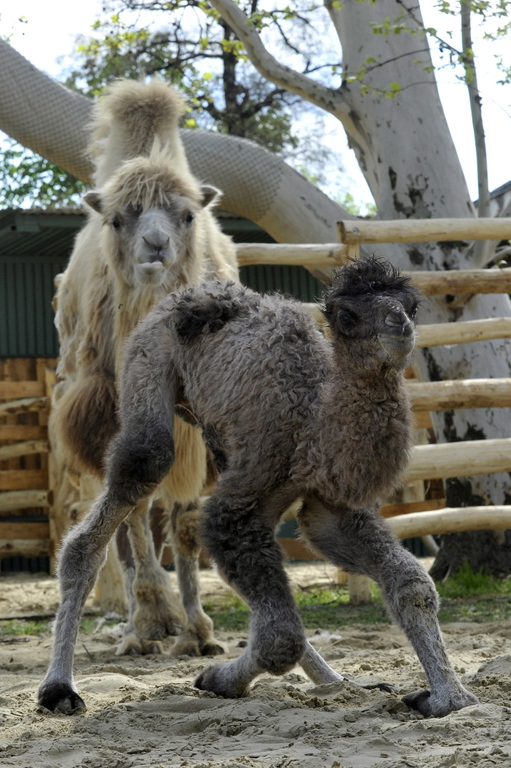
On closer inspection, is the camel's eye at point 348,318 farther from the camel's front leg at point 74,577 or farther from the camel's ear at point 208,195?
the camel's ear at point 208,195

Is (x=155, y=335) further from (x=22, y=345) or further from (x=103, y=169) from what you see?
(x=22, y=345)

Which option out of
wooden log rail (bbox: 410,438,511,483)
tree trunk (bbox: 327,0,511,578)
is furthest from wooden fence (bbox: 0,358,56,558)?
wooden log rail (bbox: 410,438,511,483)

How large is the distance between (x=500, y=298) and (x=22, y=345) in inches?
283

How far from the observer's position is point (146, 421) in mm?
4102

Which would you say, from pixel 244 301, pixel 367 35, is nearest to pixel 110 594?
pixel 244 301

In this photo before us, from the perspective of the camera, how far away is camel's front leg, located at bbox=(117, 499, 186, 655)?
6008mm

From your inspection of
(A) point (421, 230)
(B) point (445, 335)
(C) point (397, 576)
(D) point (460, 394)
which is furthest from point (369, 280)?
(A) point (421, 230)

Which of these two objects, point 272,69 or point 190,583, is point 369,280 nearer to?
point 190,583

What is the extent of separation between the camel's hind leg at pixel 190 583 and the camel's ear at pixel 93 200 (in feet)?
6.27

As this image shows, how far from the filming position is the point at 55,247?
13617 mm

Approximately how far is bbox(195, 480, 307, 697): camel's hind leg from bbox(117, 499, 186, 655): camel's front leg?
2.10m

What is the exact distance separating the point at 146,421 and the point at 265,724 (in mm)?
1309

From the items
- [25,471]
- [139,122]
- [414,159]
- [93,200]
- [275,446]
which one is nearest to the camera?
[275,446]

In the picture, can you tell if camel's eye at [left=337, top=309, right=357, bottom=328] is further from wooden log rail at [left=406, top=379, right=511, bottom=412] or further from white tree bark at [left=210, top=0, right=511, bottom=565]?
white tree bark at [left=210, top=0, right=511, bottom=565]
